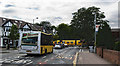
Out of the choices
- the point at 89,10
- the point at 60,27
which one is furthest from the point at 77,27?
the point at 60,27

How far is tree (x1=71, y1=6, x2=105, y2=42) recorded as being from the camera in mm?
53562

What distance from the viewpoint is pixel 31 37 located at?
60.5 ft

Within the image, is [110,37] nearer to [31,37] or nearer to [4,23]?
[31,37]

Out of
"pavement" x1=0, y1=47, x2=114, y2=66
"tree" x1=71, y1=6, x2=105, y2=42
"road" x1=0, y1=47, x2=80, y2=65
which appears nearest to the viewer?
"road" x1=0, y1=47, x2=80, y2=65

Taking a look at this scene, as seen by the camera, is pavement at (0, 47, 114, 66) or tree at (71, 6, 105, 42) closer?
pavement at (0, 47, 114, 66)

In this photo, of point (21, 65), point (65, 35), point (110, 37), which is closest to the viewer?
point (21, 65)

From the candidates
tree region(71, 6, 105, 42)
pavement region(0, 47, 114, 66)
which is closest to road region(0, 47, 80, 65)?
pavement region(0, 47, 114, 66)

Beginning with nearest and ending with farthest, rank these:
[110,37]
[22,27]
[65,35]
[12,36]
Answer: [110,37] → [12,36] → [22,27] → [65,35]

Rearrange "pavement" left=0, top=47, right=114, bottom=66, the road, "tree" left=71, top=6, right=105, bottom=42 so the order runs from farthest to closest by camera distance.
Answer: "tree" left=71, top=6, right=105, bottom=42 → "pavement" left=0, top=47, right=114, bottom=66 → the road

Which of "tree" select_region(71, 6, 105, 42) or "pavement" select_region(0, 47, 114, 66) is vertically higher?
"tree" select_region(71, 6, 105, 42)

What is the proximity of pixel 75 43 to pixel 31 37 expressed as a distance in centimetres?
6341

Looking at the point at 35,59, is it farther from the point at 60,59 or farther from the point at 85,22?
the point at 85,22

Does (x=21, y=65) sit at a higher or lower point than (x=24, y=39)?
lower

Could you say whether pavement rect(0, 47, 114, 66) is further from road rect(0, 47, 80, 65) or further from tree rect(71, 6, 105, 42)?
tree rect(71, 6, 105, 42)
